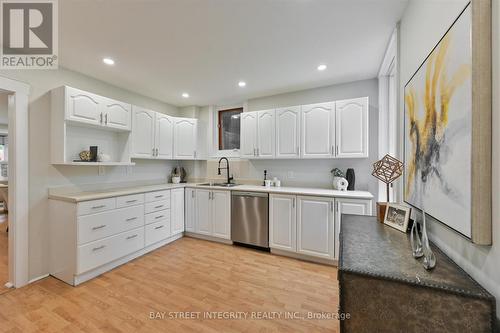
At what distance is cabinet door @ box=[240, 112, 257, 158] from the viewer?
11.5 feet

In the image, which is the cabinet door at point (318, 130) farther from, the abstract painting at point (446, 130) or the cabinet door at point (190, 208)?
the cabinet door at point (190, 208)

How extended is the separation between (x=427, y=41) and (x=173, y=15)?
1859mm

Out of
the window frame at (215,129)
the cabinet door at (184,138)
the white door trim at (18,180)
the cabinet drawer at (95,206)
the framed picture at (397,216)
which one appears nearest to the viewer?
the framed picture at (397,216)

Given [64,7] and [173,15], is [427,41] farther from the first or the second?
[64,7]

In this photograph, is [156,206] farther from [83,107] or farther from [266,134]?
[266,134]

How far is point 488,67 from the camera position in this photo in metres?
0.71

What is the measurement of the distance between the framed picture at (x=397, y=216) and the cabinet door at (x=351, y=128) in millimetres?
1458

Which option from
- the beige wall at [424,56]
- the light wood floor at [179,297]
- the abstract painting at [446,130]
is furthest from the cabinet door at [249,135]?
the abstract painting at [446,130]

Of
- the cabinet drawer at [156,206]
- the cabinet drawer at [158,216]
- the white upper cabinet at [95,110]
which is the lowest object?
the cabinet drawer at [158,216]

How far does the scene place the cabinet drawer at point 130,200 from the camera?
8.66 ft

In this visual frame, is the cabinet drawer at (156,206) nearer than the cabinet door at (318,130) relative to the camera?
No

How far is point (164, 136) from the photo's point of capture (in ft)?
12.0

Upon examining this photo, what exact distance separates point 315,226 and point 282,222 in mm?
463

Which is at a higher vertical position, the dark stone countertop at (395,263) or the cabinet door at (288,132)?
the cabinet door at (288,132)
